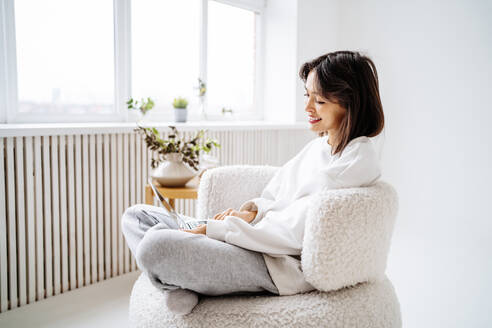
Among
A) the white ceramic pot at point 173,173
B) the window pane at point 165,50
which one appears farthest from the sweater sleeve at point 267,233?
the window pane at point 165,50

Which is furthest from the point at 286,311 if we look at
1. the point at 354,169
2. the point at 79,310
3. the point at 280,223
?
the point at 79,310

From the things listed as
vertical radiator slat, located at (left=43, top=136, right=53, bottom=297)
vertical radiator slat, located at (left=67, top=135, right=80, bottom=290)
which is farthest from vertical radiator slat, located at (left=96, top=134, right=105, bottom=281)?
vertical radiator slat, located at (left=43, top=136, right=53, bottom=297)

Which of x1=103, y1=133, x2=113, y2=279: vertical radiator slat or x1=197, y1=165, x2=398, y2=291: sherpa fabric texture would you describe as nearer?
x1=197, y1=165, x2=398, y2=291: sherpa fabric texture

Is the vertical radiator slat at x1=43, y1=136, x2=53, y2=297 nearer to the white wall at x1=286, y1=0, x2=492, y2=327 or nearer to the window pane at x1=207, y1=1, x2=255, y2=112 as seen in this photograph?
the window pane at x1=207, y1=1, x2=255, y2=112

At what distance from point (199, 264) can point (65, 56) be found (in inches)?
63.0

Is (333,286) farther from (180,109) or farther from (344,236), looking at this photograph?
(180,109)

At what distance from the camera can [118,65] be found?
220 cm

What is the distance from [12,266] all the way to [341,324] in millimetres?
1381

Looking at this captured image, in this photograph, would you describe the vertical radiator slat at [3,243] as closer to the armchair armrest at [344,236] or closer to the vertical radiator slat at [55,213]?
the vertical radiator slat at [55,213]

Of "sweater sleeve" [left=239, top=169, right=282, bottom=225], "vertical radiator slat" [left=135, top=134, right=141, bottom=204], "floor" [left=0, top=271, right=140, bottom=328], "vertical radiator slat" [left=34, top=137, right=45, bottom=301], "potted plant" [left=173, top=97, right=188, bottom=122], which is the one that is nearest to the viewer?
"sweater sleeve" [left=239, top=169, right=282, bottom=225]

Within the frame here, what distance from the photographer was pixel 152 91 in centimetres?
245

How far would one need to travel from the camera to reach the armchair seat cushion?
912mm

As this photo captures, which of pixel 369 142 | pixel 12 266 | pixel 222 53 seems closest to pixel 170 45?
pixel 222 53

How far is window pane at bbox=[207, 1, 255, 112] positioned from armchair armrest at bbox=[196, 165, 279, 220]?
144 centimetres
